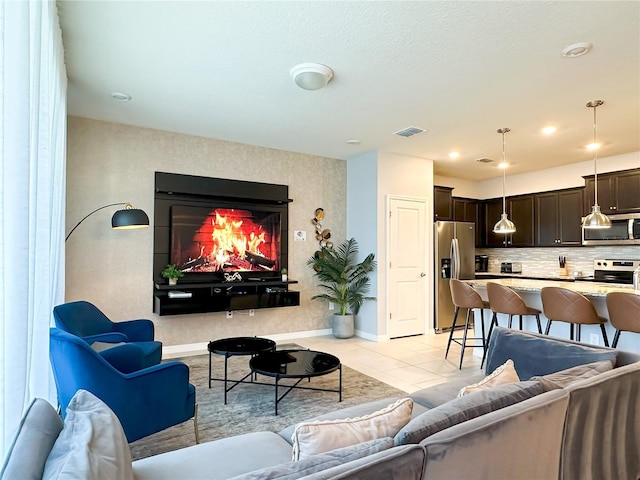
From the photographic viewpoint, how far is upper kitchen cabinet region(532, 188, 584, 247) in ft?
20.5

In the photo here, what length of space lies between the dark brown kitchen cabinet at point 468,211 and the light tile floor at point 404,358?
7.96 feet


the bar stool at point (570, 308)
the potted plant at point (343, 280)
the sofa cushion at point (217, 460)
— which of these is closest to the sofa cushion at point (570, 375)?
the sofa cushion at point (217, 460)

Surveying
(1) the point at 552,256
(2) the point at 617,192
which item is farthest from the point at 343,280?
(2) the point at 617,192

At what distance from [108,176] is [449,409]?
454cm

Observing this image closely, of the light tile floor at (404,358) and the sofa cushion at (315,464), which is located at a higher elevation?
the sofa cushion at (315,464)

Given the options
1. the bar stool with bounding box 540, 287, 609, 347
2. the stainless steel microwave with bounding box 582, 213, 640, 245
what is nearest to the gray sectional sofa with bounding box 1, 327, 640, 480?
the bar stool with bounding box 540, 287, 609, 347

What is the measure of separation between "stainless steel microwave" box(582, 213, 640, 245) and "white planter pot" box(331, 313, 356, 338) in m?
3.93

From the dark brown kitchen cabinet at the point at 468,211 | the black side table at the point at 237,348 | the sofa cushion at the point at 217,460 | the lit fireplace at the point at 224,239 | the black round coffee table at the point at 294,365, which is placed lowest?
the black round coffee table at the point at 294,365

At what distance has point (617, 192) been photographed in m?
5.72

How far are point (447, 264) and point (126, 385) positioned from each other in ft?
17.4

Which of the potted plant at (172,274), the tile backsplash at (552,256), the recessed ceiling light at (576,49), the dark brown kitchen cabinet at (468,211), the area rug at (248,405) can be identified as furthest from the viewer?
the dark brown kitchen cabinet at (468,211)

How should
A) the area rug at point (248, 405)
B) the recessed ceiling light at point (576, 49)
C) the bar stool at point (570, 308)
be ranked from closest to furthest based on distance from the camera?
the area rug at point (248, 405) → the recessed ceiling light at point (576, 49) → the bar stool at point (570, 308)

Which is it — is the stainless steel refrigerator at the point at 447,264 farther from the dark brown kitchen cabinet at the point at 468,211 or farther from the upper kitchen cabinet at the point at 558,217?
the upper kitchen cabinet at the point at 558,217

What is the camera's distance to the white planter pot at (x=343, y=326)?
5738 millimetres
